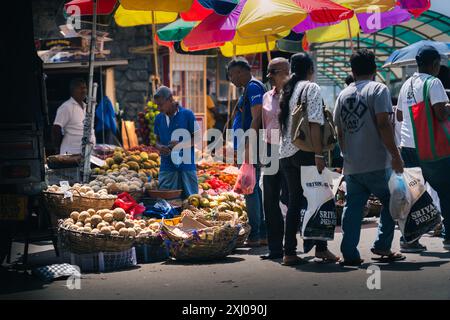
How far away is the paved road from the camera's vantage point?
6.89 m

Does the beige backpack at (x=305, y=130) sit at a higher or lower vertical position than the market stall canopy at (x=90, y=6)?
lower

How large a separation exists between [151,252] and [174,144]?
1.82 meters

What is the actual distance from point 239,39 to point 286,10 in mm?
3152

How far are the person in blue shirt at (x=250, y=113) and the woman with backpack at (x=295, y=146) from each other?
931 mm

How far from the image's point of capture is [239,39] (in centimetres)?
1455

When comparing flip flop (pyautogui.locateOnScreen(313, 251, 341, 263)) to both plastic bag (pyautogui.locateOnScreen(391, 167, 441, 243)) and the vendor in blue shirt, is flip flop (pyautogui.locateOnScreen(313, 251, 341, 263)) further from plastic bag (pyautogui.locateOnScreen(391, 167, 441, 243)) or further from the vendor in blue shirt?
the vendor in blue shirt

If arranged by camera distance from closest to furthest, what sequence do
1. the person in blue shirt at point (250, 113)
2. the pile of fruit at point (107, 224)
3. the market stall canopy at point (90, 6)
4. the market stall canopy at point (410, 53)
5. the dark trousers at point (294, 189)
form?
the dark trousers at point (294, 189) < the pile of fruit at point (107, 224) < the person in blue shirt at point (250, 113) < the market stall canopy at point (90, 6) < the market stall canopy at point (410, 53)

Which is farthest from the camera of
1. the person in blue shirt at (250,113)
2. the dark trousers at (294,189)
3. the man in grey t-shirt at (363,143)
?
the person in blue shirt at (250,113)

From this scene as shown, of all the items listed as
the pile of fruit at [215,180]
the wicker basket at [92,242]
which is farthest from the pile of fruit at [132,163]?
the wicker basket at [92,242]

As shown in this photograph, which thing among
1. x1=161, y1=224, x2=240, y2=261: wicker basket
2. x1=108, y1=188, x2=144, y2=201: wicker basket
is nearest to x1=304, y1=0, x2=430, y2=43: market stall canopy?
x1=108, y1=188, x2=144, y2=201: wicker basket

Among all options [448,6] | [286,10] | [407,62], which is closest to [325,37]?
[407,62]

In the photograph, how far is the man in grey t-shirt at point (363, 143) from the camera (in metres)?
7.87

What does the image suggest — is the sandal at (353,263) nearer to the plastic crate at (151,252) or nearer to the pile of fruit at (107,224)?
the plastic crate at (151,252)
